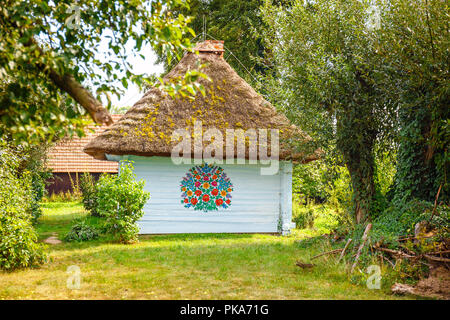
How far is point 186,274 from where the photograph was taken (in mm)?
6152

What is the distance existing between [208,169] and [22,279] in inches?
222

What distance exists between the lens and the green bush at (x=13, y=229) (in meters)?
5.98

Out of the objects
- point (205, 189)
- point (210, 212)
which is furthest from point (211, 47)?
point (210, 212)

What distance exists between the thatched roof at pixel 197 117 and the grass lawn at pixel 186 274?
232 cm

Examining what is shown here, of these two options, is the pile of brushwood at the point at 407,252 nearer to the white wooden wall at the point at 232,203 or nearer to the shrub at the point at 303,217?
the white wooden wall at the point at 232,203

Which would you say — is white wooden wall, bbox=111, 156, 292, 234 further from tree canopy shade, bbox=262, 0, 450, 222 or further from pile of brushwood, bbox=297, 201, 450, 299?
pile of brushwood, bbox=297, 201, 450, 299

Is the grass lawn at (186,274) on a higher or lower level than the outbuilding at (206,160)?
lower

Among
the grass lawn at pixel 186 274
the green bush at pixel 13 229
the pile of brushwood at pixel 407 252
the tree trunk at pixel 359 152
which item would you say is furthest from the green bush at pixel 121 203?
the tree trunk at pixel 359 152

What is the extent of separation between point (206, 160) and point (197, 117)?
4.10 ft

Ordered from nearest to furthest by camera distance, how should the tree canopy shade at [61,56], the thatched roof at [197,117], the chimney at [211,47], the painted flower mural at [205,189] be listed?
1. the tree canopy shade at [61,56]
2. the thatched roof at [197,117]
3. the painted flower mural at [205,189]
4. the chimney at [211,47]

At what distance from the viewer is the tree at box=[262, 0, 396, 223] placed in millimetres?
7156

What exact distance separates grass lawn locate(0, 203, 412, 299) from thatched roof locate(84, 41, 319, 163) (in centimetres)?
232
